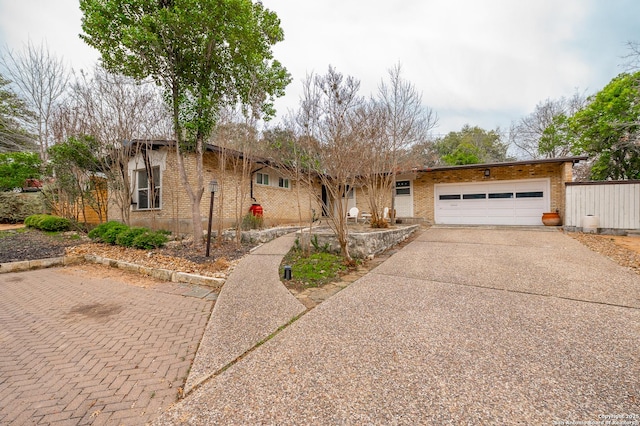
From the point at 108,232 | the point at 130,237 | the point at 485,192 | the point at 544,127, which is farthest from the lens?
the point at 544,127

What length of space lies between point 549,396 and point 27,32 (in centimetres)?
1796

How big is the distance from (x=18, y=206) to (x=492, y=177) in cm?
2351

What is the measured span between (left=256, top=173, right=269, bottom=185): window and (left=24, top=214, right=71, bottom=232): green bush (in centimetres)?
759

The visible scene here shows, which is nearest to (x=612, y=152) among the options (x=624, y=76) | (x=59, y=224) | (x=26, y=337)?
(x=624, y=76)

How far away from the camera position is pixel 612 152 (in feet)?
40.0

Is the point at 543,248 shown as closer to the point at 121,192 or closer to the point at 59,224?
the point at 121,192

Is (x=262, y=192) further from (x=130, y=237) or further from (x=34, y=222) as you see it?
(x=34, y=222)

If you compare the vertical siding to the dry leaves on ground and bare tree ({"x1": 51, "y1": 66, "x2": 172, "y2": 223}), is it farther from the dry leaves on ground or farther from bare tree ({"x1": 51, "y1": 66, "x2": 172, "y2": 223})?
bare tree ({"x1": 51, "y1": 66, "x2": 172, "y2": 223})

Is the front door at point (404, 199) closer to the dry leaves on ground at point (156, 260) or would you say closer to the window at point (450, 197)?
the window at point (450, 197)

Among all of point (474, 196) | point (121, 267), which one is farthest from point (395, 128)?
point (121, 267)

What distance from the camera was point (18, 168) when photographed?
37.9ft

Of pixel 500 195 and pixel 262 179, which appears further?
pixel 500 195

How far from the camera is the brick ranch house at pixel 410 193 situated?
9.55 metres

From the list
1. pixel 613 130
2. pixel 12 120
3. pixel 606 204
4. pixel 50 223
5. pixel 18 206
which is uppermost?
pixel 12 120
